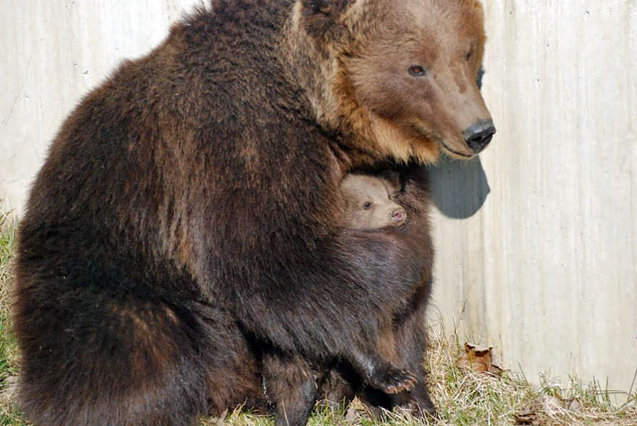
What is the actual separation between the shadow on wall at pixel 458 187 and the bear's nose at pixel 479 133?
93 centimetres

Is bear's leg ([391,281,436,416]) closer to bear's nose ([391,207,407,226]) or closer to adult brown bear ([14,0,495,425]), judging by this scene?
adult brown bear ([14,0,495,425])

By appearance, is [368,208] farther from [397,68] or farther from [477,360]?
[477,360]

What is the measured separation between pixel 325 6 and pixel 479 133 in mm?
1164

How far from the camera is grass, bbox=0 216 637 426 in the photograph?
18.1 ft

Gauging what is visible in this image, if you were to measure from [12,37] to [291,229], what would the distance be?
312 centimetres

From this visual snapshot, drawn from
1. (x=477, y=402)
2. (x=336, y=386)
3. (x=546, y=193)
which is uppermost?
(x=546, y=193)

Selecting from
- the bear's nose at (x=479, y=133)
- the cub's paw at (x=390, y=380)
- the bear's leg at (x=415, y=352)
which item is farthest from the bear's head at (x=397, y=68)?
the cub's paw at (x=390, y=380)

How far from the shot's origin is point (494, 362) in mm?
6152

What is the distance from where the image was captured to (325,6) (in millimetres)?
5297

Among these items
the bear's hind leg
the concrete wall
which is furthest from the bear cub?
the bear's hind leg

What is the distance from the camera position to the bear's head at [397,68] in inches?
204

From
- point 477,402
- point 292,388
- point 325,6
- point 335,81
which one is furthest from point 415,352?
point 325,6

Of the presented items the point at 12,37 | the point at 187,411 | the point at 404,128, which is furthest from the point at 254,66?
the point at 12,37

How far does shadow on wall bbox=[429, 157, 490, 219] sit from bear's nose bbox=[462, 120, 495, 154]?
36.6 inches
